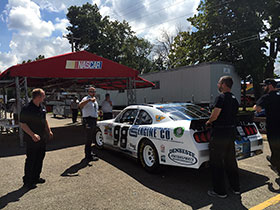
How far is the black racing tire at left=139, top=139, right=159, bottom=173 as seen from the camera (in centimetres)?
438

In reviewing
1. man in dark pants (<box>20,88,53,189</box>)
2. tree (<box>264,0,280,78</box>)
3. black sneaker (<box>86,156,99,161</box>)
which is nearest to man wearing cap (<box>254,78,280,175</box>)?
black sneaker (<box>86,156,99,161</box>)

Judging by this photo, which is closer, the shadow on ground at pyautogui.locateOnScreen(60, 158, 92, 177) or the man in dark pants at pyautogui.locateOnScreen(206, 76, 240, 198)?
the man in dark pants at pyautogui.locateOnScreen(206, 76, 240, 198)

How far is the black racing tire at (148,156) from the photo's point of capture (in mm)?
4375

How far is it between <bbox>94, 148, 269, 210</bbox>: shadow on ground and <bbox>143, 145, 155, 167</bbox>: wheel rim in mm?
219

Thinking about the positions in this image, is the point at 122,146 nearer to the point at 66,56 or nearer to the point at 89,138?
the point at 89,138

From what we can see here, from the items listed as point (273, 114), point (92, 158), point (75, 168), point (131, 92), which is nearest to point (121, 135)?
point (92, 158)

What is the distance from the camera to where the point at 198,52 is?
71.4 feet

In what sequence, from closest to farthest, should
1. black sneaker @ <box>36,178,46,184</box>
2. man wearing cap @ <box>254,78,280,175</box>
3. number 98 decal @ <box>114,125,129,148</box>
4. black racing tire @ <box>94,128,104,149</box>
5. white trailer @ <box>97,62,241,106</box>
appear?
man wearing cap @ <box>254,78,280,175</box> → black sneaker @ <box>36,178,46,184</box> → number 98 decal @ <box>114,125,129,148</box> → black racing tire @ <box>94,128,104,149</box> → white trailer @ <box>97,62,241,106</box>

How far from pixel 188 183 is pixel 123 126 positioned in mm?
2082

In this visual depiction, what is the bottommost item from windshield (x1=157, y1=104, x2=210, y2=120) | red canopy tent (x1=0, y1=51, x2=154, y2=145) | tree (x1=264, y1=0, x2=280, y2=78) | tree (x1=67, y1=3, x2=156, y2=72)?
windshield (x1=157, y1=104, x2=210, y2=120)

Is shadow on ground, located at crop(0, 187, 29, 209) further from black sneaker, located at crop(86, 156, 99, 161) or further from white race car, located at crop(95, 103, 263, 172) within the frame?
white race car, located at crop(95, 103, 263, 172)

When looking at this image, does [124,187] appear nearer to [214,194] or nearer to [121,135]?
[214,194]

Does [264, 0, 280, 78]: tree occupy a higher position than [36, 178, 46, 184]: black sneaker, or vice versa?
[264, 0, 280, 78]: tree

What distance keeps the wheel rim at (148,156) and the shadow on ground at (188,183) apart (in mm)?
219
